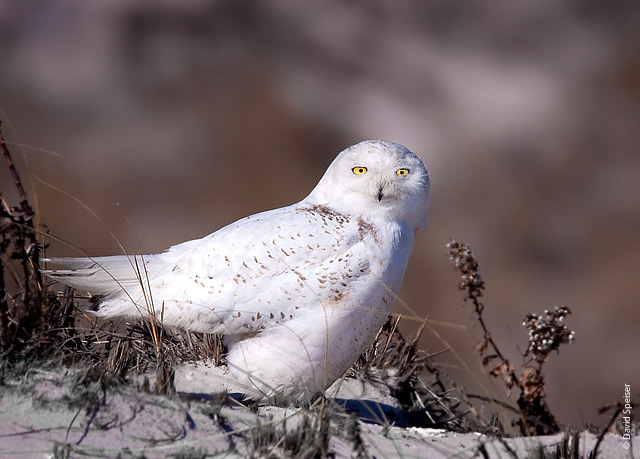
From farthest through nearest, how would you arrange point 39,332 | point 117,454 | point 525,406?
point 525,406
point 39,332
point 117,454

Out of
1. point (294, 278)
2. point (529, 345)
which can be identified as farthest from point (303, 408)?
point (529, 345)

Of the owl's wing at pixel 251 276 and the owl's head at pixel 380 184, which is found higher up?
the owl's head at pixel 380 184

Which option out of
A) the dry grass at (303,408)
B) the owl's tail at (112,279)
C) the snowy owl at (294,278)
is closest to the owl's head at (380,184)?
the snowy owl at (294,278)

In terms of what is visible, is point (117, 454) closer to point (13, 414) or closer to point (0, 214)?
point (13, 414)

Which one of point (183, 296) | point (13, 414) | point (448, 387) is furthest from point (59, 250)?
point (13, 414)

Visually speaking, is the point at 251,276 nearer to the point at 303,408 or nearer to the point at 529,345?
the point at 303,408

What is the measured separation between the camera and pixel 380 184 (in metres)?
3.86

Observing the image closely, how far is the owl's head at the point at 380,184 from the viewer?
3902mm

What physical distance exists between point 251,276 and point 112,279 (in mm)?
917

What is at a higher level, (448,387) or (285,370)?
(285,370)

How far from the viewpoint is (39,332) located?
303 centimetres

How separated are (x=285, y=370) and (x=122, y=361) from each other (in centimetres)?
88

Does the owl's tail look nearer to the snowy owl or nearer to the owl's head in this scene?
the snowy owl

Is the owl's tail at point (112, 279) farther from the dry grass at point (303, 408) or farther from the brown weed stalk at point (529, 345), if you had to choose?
the brown weed stalk at point (529, 345)
